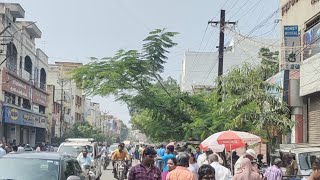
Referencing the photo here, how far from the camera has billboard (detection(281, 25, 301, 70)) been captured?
24281mm

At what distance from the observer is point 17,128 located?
1877 inches

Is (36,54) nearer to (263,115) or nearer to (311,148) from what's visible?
(263,115)

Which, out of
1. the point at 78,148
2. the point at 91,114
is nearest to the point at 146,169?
the point at 78,148

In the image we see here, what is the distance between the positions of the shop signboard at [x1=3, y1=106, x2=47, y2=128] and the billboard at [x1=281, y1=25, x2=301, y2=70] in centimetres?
2344

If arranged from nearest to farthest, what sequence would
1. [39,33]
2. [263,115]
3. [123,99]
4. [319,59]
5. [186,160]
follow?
[186,160] < [263,115] < [319,59] < [123,99] < [39,33]

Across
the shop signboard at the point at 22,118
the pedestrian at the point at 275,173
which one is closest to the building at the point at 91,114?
the shop signboard at the point at 22,118

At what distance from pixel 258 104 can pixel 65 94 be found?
6575cm

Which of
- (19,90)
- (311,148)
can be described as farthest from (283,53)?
(19,90)

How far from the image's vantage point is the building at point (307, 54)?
2211 centimetres

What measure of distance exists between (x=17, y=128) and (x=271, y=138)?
32711mm

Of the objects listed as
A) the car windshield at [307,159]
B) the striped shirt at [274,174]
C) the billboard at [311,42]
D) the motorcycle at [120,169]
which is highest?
the billboard at [311,42]

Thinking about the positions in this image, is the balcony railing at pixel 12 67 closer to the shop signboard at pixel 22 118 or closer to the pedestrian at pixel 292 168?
the shop signboard at pixel 22 118

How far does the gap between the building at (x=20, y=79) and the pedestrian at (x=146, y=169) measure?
27.8m

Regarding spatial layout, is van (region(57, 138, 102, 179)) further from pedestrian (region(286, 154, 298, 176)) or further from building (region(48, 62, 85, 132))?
building (region(48, 62, 85, 132))
